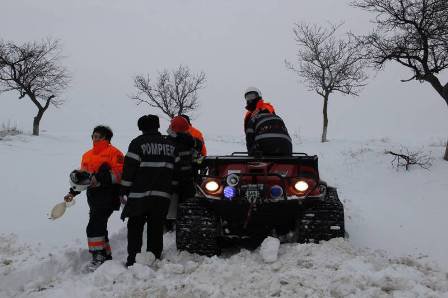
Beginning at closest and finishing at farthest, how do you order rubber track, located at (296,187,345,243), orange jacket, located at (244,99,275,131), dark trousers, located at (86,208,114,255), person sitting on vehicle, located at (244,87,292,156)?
rubber track, located at (296,187,345,243) → dark trousers, located at (86,208,114,255) → person sitting on vehicle, located at (244,87,292,156) → orange jacket, located at (244,99,275,131)

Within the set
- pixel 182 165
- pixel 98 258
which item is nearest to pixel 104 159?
pixel 182 165

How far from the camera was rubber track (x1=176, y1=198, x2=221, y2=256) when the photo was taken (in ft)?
15.0

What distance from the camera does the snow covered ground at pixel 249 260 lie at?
3422 millimetres

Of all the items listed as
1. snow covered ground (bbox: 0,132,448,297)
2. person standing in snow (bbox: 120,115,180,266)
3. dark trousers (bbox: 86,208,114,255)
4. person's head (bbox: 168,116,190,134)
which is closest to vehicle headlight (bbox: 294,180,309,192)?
snow covered ground (bbox: 0,132,448,297)

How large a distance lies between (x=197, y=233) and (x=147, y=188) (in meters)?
0.80

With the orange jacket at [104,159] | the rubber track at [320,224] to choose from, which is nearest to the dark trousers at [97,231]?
the orange jacket at [104,159]

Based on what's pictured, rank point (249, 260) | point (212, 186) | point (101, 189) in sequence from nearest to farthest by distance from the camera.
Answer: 1. point (249, 260)
2. point (212, 186)
3. point (101, 189)

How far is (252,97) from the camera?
21.3 feet

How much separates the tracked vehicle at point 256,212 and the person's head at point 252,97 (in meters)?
1.88

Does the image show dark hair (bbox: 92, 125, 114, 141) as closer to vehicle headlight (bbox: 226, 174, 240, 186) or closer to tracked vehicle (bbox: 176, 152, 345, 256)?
tracked vehicle (bbox: 176, 152, 345, 256)

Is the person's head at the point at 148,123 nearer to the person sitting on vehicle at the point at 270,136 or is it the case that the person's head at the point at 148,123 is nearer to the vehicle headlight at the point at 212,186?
the vehicle headlight at the point at 212,186

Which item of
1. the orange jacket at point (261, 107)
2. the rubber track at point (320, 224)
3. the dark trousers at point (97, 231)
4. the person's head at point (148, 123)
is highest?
the orange jacket at point (261, 107)

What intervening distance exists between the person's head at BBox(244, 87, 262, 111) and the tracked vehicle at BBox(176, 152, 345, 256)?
74.1 inches

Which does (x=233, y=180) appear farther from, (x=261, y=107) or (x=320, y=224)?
(x=261, y=107)
